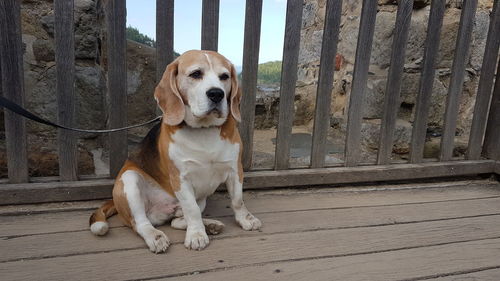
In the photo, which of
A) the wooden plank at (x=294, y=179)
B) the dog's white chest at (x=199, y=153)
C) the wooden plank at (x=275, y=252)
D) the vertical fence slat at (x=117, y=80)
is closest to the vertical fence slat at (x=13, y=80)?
the wooden plank at (x=294, y=179)

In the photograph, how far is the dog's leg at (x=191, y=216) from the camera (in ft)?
6.30

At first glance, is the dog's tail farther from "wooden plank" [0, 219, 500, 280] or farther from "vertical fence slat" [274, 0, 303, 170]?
"vertical fence slat" [274, 0, 303, 170]

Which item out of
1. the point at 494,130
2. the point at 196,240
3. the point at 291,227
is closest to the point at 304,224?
the point at 291,227

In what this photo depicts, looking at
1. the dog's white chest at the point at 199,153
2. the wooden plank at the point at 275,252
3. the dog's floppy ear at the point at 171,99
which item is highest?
the dog's floppy ear at the point at 171,99

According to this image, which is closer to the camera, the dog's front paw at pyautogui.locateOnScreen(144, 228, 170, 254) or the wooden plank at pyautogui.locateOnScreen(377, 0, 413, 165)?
the dog's front paw at pyautogui.locateOnScreen(144, 228, 170, 254)

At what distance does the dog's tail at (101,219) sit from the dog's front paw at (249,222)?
71 centimetres

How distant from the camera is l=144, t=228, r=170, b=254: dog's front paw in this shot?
1.85m

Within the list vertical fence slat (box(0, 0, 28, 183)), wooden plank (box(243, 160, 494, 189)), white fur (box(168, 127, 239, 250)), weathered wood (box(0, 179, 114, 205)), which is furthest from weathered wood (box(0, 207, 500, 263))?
vertical fence slat (box(0, 0, 28, 183))

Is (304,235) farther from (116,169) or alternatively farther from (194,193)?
(116,169)

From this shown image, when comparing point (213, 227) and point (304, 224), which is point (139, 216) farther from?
point (304, 224)

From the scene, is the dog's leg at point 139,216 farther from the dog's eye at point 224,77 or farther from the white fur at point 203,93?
the dog's eye at point 224,77

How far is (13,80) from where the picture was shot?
2.12m

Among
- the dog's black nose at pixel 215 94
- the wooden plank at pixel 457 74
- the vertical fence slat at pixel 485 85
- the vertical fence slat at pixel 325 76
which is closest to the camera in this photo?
the dog's black nose at pixel 215 94

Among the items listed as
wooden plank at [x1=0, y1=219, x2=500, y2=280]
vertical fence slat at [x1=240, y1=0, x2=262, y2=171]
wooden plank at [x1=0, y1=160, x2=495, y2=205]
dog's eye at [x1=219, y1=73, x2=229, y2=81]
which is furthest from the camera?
vertical fence slat at [x1=240, y1=0, x2=262, y2=171]
